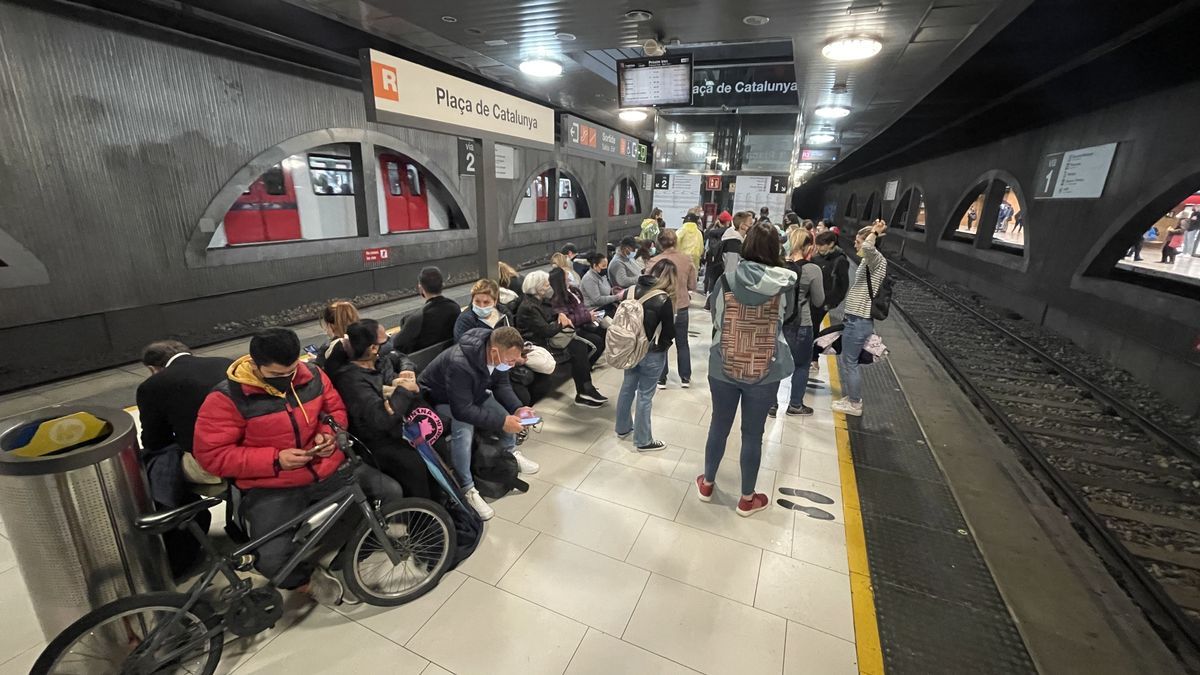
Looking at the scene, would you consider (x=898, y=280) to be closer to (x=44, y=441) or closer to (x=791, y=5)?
(x=791, y=5)

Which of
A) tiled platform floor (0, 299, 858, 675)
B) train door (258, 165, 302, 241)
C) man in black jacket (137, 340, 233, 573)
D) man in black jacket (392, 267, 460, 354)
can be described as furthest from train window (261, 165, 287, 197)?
tiled platform floor (0, 299, 858, 675)

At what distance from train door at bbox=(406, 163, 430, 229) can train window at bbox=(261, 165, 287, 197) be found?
253 cm

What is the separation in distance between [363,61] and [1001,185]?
14.5 m

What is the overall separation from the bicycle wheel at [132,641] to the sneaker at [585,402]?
348 cm

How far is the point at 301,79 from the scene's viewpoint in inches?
281

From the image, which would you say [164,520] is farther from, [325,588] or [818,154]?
[818,154]

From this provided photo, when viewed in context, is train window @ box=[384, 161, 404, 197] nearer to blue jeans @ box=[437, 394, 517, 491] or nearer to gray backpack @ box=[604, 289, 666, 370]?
gray backpack @ box=[604, 289, 666, 370]

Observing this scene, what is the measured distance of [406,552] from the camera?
2.68 metres

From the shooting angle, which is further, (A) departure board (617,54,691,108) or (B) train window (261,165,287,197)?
(A) departure board (617,54,691,108)

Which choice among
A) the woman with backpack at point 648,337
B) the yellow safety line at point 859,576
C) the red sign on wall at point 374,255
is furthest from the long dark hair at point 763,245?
the red sign on wall at point 374,255

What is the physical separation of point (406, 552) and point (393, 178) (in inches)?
338

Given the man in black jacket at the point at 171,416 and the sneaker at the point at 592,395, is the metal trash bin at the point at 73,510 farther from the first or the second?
the sneaker at the point at 592,395

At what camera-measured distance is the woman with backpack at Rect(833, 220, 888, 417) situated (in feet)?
14.4

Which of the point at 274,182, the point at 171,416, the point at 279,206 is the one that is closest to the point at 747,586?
the point at 171,416
